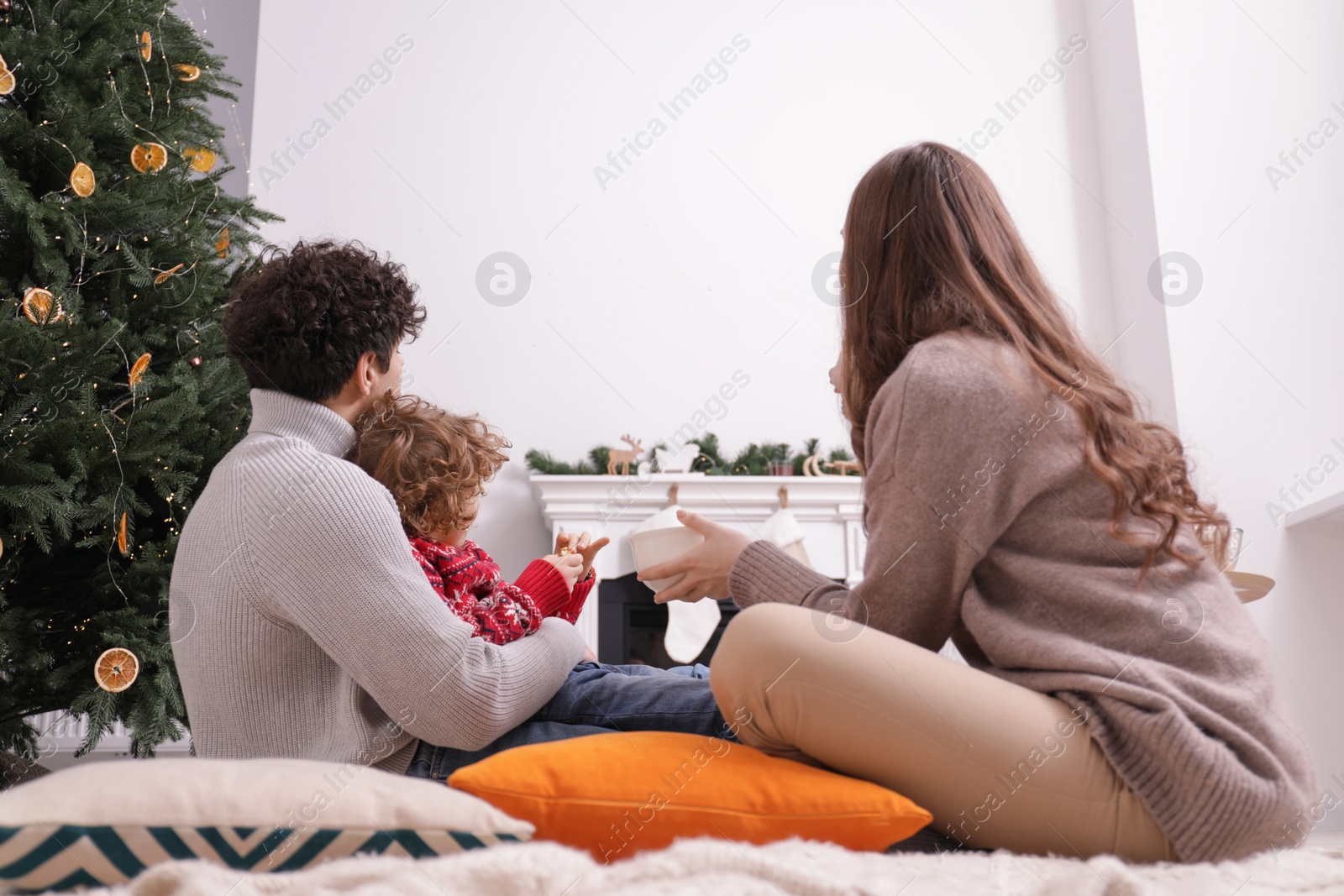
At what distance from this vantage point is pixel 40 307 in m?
1.73

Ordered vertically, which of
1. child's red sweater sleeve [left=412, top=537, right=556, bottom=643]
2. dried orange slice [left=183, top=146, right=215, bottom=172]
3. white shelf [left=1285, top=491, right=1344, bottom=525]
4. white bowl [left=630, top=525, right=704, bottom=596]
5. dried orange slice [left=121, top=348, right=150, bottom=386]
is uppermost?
white shelf [left=1285, top=491, right=1344, bottom=525]

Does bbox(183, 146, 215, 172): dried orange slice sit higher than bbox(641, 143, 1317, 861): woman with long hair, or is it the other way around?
bbox(641, 143, 1317, 861): woman with long hair

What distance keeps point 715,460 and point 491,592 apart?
188cm

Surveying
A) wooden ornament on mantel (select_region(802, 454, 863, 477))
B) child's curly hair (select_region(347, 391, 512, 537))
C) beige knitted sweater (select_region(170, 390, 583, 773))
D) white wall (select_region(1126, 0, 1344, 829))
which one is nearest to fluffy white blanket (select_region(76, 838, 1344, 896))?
beige knitted sweater (select_region(170, 390, 583, 773))

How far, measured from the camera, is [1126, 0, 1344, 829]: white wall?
9.95 feet

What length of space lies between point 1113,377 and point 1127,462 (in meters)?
0.18

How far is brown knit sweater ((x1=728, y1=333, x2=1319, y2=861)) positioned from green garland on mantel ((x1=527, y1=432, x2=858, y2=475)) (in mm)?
2162

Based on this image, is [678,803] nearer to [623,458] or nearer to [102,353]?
[102,353]

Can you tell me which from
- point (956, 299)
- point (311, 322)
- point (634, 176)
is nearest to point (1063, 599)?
point (956, 299)

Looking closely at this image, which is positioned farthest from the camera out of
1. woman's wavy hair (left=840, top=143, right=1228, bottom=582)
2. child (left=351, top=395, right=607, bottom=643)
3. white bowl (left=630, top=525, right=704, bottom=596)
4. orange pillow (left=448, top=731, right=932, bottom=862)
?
child (left=351, top=395, right=607, bottom=643)

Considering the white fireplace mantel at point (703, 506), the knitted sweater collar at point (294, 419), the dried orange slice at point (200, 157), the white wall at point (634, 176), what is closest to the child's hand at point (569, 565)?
the knitted sweater collar at point (294, 419)

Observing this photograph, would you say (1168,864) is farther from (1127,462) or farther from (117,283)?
(117,283)

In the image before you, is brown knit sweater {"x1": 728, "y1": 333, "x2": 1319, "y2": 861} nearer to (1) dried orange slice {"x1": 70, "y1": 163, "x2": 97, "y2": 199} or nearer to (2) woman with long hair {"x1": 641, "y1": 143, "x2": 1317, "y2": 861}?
(2) woman with long hair {"x1": 641, "y1": 143, "x2": 1317, "y2": 861}

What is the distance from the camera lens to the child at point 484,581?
1049mm
